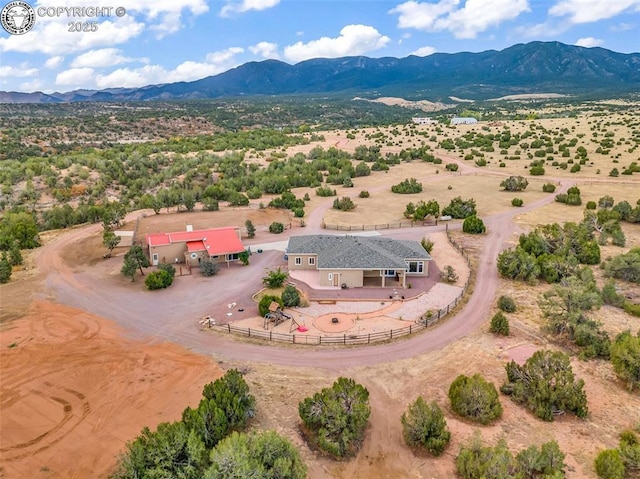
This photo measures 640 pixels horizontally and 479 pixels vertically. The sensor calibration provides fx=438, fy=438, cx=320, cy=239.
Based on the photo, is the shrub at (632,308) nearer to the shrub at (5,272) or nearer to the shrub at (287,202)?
the shrub at (287,202)

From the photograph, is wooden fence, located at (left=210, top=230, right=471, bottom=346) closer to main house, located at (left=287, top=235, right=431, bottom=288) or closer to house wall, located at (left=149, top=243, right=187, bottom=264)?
main house, located at (left=287, top=235, right=431, bottom=288)

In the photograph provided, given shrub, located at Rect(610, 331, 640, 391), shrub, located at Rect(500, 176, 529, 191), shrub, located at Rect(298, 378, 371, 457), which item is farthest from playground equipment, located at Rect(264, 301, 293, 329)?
shrub, located at Rect(500, 176, 529, 191)

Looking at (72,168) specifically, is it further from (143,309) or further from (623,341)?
(623,341)

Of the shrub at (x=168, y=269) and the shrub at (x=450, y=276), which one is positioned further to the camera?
the shrub at (x=168, y=269)

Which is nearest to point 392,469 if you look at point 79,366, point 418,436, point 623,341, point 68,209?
point 418,436

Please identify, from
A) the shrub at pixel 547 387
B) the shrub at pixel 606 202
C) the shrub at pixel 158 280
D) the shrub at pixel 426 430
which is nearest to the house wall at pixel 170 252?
the shrub at pixel 158 280

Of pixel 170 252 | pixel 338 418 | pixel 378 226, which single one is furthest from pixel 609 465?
pixel 378 226
